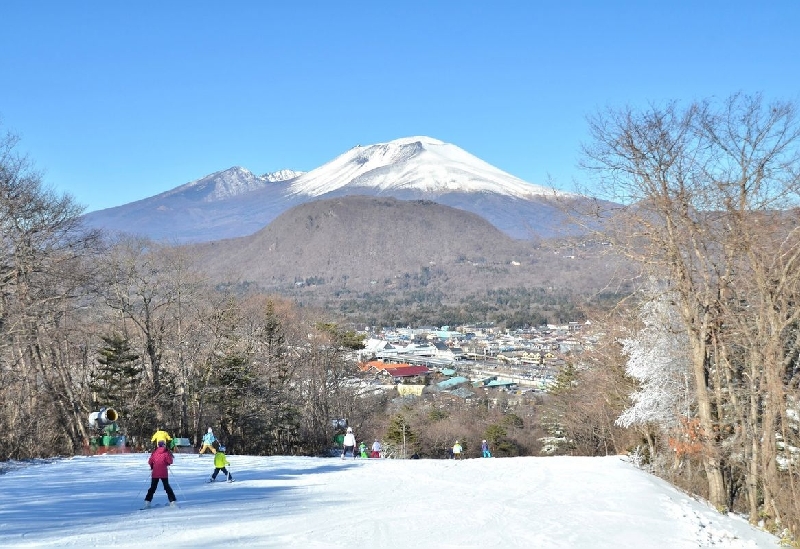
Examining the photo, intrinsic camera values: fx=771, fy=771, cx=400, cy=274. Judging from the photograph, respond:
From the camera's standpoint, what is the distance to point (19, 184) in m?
21.3

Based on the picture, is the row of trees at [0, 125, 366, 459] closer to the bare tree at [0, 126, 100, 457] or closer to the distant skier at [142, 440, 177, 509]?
the bare tree at [0, 126, 100, 457]

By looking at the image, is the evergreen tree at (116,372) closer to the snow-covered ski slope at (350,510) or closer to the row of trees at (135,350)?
the row of trees at (135,350)

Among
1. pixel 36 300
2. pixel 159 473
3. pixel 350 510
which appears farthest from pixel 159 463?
pixel 36 300

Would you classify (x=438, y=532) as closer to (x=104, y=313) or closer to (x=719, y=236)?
(x=719, y=236)

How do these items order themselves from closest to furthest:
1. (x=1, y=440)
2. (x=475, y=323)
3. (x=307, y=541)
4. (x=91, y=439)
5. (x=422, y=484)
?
(x=307, y=541) → (x=422, y=484) → (x=1, y=440) → (x=91, y=439) → (x=475, y=323)

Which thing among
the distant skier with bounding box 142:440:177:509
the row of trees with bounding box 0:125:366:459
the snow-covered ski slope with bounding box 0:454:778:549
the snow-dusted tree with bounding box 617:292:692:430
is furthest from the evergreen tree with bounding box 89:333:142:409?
the snow-dusted tree with bounding box 617:292:692:430

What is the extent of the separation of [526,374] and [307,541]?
69781 mm

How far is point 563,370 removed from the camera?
1495 inches

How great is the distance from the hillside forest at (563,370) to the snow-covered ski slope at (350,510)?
214 cm

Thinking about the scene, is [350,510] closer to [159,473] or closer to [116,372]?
[159,473]

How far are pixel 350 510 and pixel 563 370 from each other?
88.5ft

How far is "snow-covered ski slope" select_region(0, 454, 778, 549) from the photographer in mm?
10266

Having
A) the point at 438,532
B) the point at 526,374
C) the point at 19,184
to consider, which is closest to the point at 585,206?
the point at 438,532

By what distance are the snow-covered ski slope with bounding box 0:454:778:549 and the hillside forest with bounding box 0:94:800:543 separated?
214 centimetres
